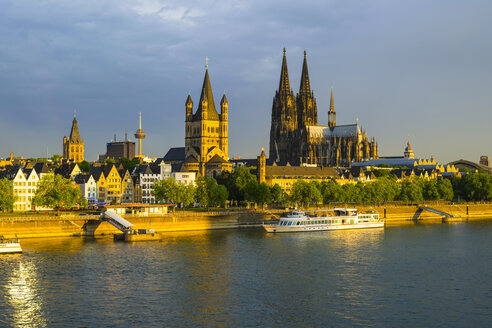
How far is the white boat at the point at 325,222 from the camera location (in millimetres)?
99562

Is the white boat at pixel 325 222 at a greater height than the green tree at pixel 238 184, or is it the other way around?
the green tree at pixel 238 184

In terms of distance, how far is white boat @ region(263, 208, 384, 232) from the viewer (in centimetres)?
9956

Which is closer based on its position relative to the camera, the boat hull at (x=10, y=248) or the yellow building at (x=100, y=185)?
the boat hull at (x=10, y=248)

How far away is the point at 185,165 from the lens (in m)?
161

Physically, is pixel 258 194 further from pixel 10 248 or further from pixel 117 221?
pixel 10 248

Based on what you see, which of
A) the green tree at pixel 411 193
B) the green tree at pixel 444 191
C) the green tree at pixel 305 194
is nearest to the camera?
the green tree at pixel 305 194

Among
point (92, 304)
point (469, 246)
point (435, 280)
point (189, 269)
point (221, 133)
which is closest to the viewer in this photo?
point (92, 304)

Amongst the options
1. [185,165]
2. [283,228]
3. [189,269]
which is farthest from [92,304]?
[185,165]

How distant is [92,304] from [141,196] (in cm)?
9691

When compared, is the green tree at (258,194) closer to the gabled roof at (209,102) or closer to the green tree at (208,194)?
the green tree at (208,194)

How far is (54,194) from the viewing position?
9525cm

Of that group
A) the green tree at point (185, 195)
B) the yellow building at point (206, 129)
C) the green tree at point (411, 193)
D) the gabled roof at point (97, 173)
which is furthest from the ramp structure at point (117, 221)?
the yellow building at point (206, 129)

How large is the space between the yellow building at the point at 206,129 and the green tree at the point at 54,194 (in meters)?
83.6

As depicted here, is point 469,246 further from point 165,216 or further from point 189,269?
point 165,216
